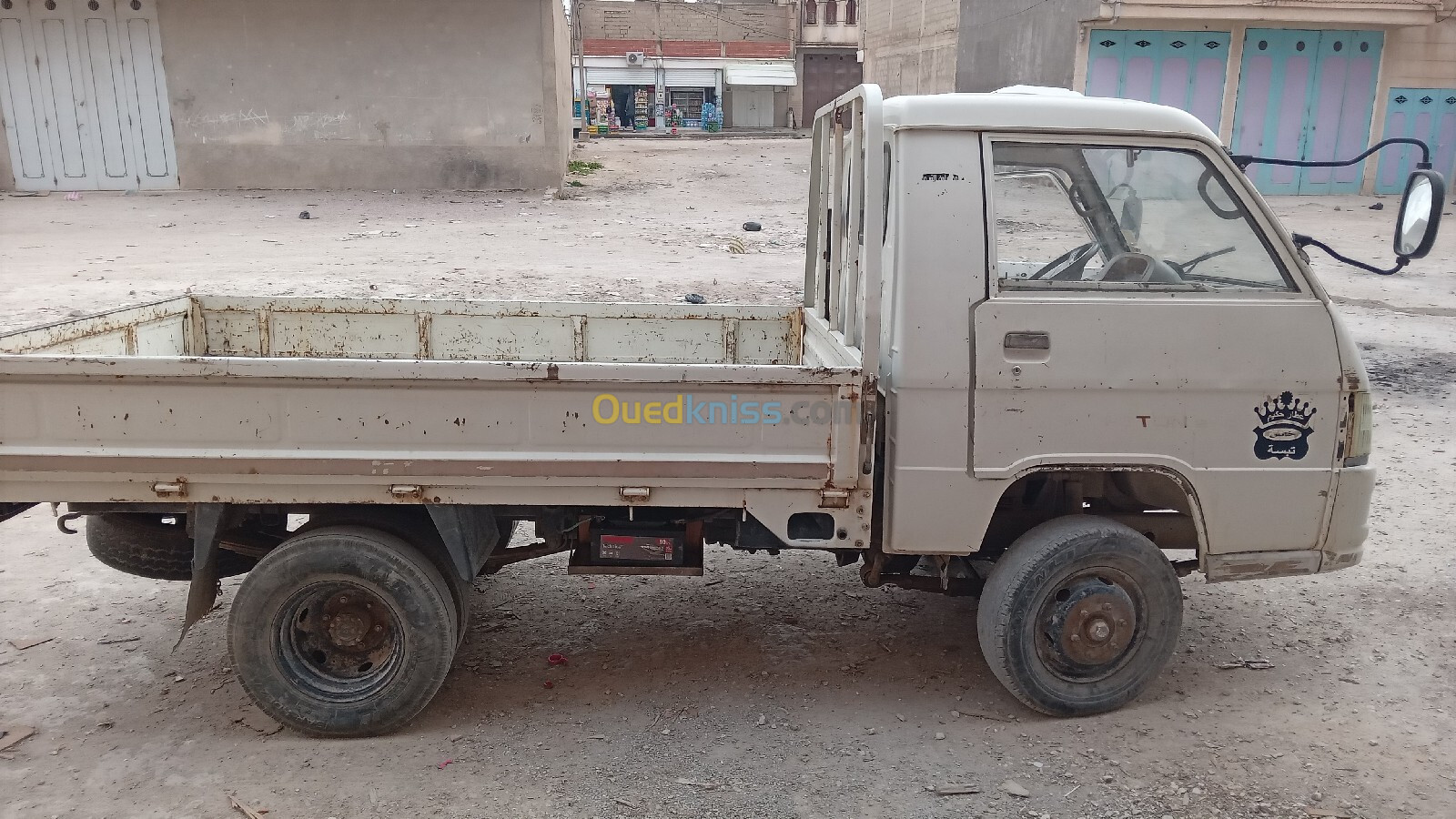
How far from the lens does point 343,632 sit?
11.8ft

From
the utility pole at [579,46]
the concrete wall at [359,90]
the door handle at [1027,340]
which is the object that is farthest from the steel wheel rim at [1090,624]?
the utility pole at [579,46]

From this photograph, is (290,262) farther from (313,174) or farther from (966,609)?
(966,609)

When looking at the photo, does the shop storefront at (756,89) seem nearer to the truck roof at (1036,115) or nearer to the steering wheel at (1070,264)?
the steering wheel at (1070,264)

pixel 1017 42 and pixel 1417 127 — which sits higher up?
pixel 1017 42

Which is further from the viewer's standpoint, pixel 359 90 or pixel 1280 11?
pixel 1280 11

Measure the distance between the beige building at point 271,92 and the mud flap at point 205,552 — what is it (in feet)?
50.1

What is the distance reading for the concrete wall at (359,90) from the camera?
17125 mm

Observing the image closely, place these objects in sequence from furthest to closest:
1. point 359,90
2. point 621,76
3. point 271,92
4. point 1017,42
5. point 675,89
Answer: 1. point 675,89
2. point 621,76
3. point 1017,42
4. point 359,90
5. point 271,92

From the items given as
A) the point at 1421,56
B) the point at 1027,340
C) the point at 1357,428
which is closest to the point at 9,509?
the point at 1027,340

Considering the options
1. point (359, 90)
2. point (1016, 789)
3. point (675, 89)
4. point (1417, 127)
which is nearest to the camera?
point (1016, 789)

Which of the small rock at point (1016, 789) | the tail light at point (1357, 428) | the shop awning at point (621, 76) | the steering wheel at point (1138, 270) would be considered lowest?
the small rock at point (1016, 789)

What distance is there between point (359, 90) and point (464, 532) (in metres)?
15.9

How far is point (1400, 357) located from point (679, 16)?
3833 centimetres

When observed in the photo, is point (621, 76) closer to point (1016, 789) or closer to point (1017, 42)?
point (1017, 42)
